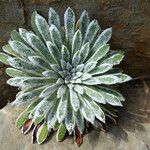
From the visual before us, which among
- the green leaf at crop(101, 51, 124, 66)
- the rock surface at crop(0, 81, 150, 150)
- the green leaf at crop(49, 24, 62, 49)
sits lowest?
the rock surface at crop(0, 81, 150, 150)

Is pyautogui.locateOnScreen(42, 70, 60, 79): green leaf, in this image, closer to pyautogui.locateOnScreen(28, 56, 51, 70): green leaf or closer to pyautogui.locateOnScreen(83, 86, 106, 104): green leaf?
pyautogui.locateOnScreen(28, 56, 51, 70): green leaf

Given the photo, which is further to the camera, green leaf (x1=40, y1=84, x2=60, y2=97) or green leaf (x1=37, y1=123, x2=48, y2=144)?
green leaf (x1=37, y1=123, x2=48, y2=144)

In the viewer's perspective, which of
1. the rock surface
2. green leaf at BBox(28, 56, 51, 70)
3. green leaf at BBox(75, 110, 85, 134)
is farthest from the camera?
the rock surface

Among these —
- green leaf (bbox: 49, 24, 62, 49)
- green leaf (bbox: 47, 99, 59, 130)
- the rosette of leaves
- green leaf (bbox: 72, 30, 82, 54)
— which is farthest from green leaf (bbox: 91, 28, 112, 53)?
green leaf (bbox: 47, 99, 59, 130)

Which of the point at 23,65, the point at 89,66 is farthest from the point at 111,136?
the point at 23,65

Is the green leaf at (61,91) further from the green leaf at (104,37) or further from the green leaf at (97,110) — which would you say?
the green leaf at (104,37)

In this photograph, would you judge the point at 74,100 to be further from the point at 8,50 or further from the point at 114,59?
the point at 8,50
